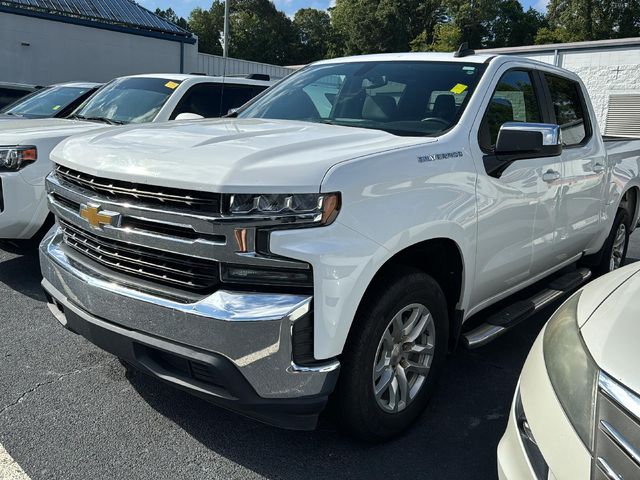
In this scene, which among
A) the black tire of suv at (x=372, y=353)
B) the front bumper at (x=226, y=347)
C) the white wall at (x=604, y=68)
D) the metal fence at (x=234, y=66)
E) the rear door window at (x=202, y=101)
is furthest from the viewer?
Result: the metal fence at (x=234, y=66)

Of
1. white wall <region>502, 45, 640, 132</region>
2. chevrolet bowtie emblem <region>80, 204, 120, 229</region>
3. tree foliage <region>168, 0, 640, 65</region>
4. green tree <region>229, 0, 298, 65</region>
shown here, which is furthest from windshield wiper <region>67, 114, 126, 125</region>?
green tree <region>229, 0, 298, 65</region>

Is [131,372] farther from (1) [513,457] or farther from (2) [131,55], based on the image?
(2) [131,55]

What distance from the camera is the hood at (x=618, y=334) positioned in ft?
5.52

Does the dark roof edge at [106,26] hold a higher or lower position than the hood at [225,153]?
higher

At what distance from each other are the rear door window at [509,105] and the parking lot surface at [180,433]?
1.49 m

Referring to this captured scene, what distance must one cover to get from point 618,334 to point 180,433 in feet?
6.64

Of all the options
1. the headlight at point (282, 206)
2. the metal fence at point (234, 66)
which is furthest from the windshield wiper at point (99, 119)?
the metal fence at point (234, 66)

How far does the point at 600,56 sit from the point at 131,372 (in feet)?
61.2

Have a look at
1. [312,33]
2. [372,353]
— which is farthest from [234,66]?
[312,33]

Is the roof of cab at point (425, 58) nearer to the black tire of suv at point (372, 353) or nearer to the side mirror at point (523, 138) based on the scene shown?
the side mirror at point (523, 138)

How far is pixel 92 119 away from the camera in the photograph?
6.27 metres

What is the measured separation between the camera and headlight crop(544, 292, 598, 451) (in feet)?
5.51

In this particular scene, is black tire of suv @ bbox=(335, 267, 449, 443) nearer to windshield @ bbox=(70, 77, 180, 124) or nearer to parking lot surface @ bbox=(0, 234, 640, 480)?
parking lot surface @ bbox=(0, 234, 640, 480)

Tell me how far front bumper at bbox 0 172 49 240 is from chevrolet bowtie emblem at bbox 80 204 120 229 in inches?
81.9
